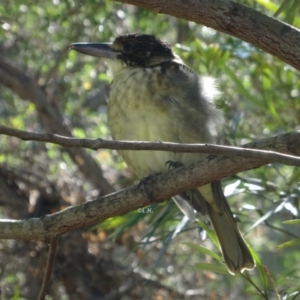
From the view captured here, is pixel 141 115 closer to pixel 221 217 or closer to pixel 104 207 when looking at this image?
pixel 221 217

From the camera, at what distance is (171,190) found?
2.55m

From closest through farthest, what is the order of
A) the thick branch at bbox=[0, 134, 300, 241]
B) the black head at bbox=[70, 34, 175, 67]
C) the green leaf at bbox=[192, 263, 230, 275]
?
the thick branch at bbox=[0, 134, 300, 241]
the green leaf at bbox=[192, 263, 230, 275]
the black head at bbox=[70, 34, 175, 67]

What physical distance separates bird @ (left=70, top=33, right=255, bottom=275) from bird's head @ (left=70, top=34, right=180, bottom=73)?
21mm

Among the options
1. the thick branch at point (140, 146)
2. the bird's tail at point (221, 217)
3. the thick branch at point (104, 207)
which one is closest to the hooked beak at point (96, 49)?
the bird's tail at point (221, 217)

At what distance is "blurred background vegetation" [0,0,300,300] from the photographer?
4.18 meters

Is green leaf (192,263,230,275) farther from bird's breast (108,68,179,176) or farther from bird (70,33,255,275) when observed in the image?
bird's breast (108,68,179,176)

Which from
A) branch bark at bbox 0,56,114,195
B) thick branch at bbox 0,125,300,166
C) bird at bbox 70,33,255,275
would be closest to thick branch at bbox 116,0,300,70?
thick branch at bbox 0,125,300,166

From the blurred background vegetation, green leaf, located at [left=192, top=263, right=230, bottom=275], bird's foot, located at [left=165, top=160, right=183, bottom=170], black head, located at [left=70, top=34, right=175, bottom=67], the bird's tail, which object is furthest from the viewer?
the blurred background vegetation

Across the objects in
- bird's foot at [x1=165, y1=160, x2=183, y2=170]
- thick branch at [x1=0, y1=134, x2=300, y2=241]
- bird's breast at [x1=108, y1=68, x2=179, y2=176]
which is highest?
bird's breast at [x1=108, y1=68, x2=179, y2=176]

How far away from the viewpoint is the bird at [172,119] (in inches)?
134

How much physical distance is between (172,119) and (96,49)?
604 millimetres

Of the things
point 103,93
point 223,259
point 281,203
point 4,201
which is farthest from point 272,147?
point 103,93

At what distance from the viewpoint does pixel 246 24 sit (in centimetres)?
221

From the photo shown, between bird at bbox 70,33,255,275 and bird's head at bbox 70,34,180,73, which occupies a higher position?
bird's head at bbox 70,34,180,73
